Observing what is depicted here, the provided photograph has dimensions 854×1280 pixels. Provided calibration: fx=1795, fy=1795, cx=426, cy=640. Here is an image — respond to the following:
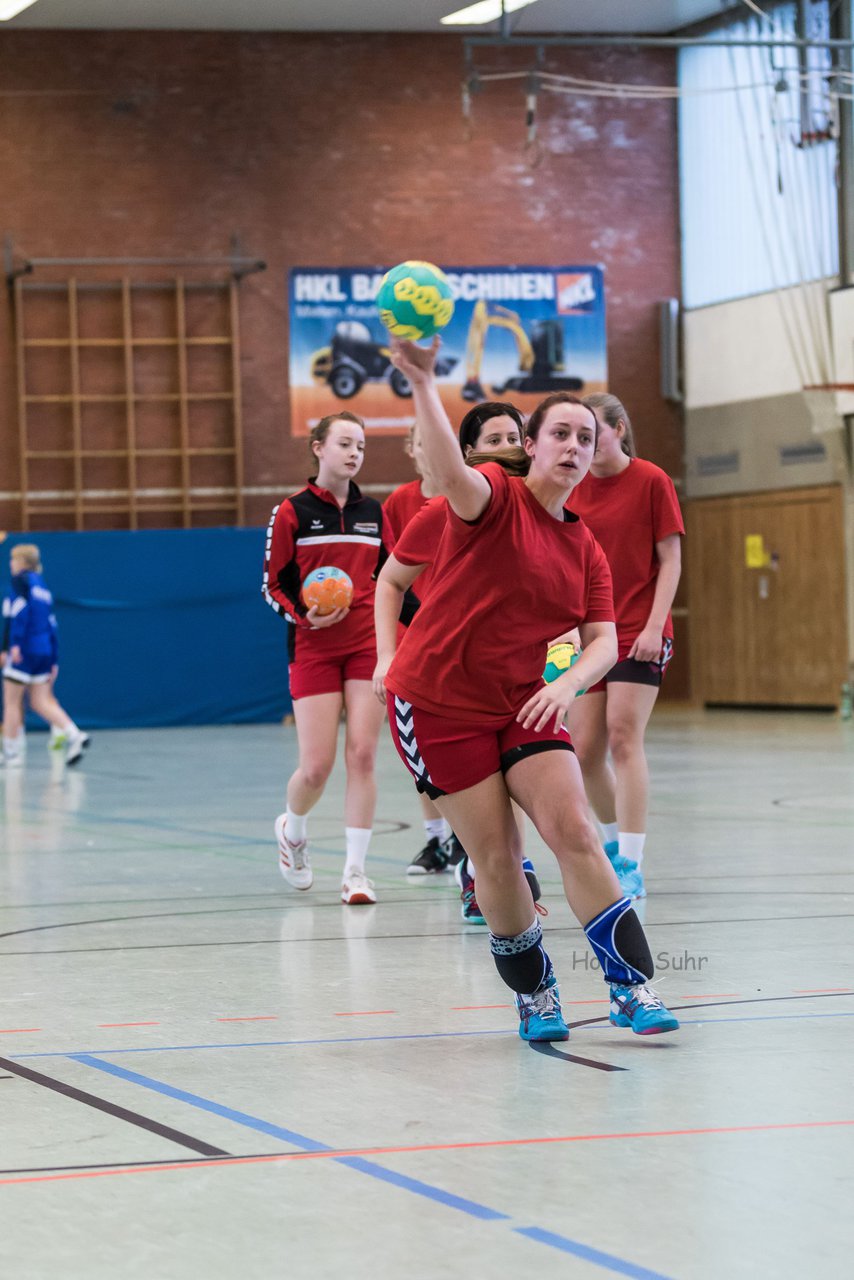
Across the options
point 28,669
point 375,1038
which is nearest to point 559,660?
point 375,1038

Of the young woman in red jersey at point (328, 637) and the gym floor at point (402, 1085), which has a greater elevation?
the young woman in red jersey at point (328, 637)

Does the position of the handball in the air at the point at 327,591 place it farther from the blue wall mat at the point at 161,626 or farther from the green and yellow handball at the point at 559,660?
the blue wall mat at the point at 161,626

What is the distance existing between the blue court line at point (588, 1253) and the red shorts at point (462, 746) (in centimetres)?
156

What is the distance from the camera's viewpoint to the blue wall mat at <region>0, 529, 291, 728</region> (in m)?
21.2

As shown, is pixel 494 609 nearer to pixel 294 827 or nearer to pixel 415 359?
pixel 415 359

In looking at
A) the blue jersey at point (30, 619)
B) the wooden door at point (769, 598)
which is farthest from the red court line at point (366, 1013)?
the wooden door at point (769, 598)

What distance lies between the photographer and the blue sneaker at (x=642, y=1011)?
4367 mm

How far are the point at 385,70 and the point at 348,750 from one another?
1792cm

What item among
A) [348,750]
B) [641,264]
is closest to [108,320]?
[641,264]

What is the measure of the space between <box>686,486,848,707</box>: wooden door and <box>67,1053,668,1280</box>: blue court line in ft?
61.3

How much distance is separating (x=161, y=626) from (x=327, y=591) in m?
14.6

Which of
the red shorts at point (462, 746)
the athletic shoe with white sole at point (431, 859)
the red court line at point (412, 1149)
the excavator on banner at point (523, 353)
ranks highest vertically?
the excavator on banner at point (523, 353)

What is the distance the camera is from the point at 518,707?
435cm

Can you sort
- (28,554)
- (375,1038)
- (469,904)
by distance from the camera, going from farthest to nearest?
(28,554)
(469,904)
(375,1038)
